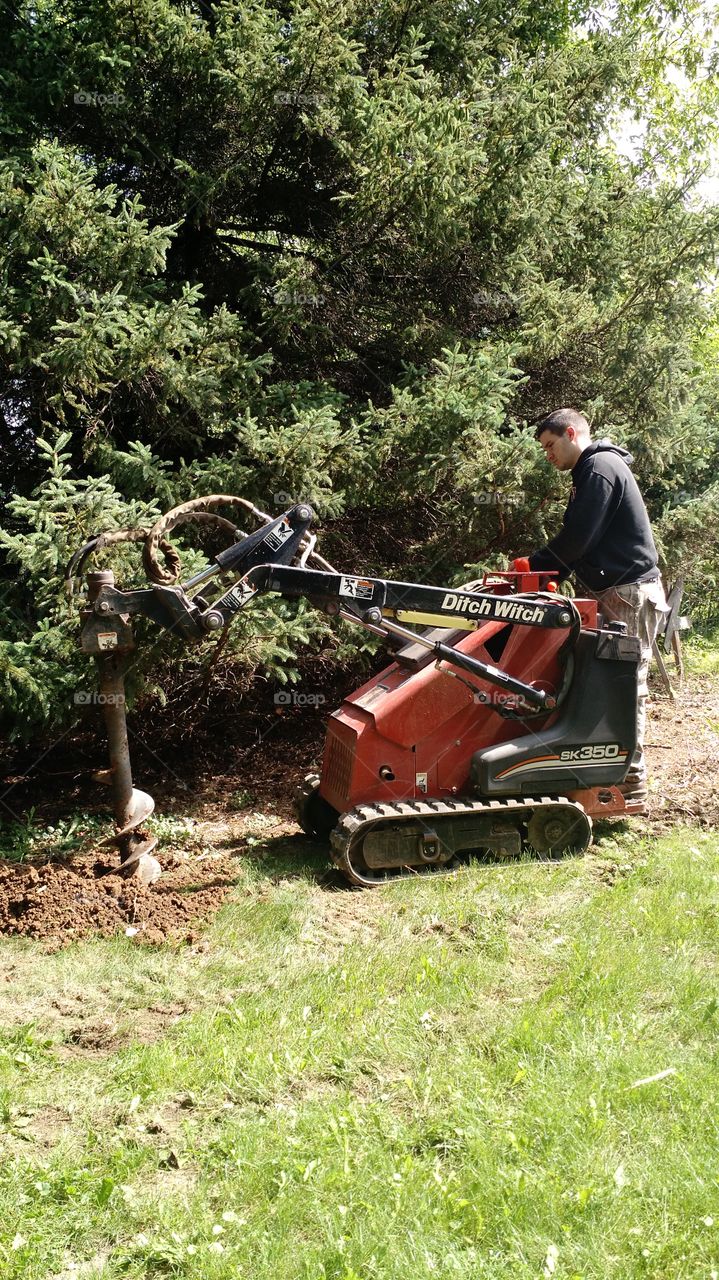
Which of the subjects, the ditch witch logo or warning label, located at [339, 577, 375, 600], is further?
the ditch witch logo

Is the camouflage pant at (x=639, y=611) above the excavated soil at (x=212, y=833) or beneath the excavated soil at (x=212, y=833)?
above

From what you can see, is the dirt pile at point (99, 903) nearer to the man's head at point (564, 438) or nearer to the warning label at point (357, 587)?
the warning label at point (357, 587)

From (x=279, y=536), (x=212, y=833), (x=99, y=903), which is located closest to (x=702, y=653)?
(x=212, y=833)

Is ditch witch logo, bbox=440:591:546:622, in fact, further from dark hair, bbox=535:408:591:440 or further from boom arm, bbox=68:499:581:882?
dark hair, bbox=535:408:591:440

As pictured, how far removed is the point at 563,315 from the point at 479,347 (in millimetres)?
1018

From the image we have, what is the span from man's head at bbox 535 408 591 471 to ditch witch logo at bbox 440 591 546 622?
118 centimetres

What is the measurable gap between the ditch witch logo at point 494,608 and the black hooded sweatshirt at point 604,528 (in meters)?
0.58

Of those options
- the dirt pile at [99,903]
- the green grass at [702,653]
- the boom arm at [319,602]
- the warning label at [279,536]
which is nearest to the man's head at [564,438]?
the boom arm at [319,602]

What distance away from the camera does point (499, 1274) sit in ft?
9.10

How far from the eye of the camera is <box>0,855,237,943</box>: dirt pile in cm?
495

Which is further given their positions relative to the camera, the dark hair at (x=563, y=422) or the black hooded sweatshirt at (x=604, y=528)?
the dark hair at (x=563, y=422)

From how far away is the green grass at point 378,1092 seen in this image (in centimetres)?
290

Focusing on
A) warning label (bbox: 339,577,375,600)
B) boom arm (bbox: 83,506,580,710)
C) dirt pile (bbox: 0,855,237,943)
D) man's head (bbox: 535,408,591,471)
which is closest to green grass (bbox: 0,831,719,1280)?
dirt pile (bbox: 0,855,237,943)

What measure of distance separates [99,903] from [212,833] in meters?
1.50
